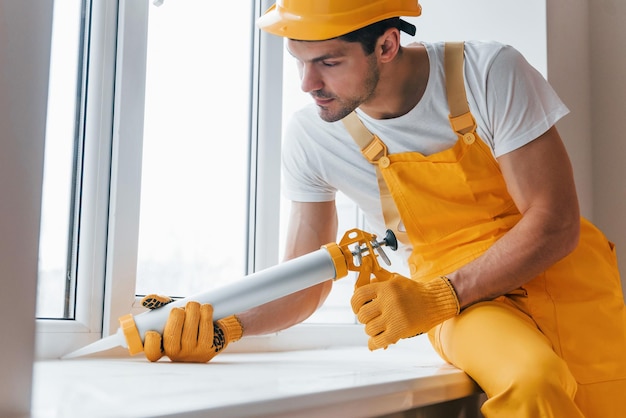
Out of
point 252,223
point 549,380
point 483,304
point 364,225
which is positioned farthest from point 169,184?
point 549,380

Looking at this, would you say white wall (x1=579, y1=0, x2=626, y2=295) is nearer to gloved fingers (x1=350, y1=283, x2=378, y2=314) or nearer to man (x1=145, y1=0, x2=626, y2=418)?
man (x1=145, y1=0, x2=626, y2=418)

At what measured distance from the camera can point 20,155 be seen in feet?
1.95

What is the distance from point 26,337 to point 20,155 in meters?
0.16

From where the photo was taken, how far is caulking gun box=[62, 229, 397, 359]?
1.13 meters

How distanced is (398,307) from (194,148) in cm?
72

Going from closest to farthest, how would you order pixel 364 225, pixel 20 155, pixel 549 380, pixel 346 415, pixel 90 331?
pixel 20 155 < pixel 346 415 < pixel 549 380 < pixel 90 331 < pixel 364 225

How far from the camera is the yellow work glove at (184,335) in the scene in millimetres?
1129

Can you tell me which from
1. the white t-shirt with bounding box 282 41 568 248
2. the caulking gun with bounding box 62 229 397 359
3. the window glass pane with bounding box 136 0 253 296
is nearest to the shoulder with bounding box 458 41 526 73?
the white t-shirt with bounding box 282 41 568 248

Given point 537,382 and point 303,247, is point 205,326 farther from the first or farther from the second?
point 537,382

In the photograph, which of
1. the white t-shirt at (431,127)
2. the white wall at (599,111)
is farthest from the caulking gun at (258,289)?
the white wall at (599,111)

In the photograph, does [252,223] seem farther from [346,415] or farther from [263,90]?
[346,415]

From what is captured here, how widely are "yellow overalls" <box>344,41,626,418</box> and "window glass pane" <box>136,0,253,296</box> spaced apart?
499 mm

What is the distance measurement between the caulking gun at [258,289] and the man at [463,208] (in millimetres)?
29

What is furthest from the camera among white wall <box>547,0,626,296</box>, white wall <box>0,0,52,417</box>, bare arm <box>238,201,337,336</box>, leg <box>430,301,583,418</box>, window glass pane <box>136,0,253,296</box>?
white wall <box>547,0,626,296</box>
